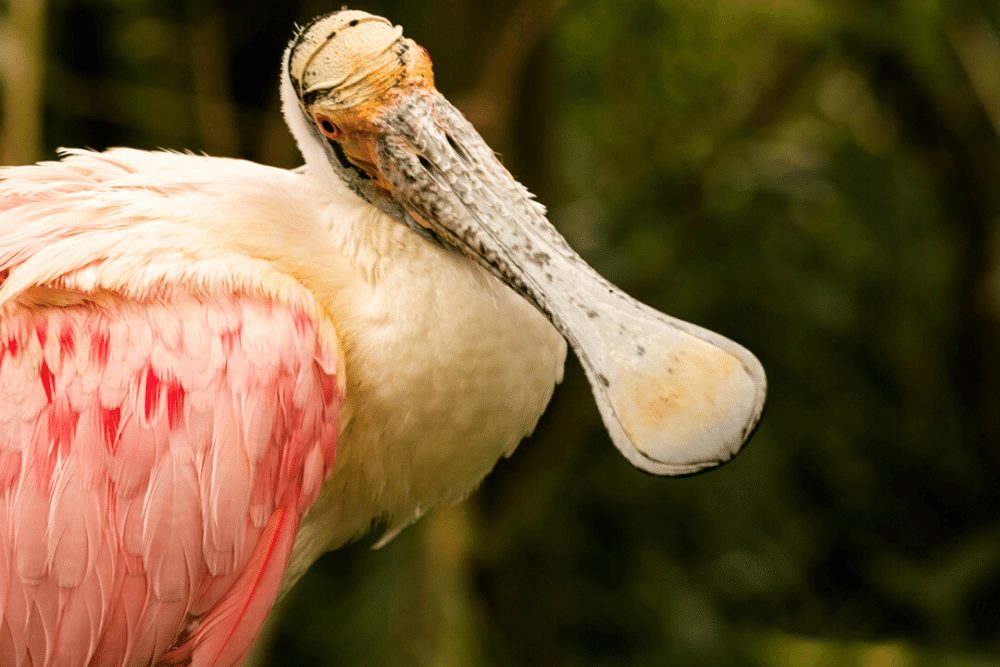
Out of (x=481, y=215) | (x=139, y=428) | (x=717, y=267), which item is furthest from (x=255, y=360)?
(x=717, y=267)

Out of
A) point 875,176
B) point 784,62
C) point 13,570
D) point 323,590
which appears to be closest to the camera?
point 13,570

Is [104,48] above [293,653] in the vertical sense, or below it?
above

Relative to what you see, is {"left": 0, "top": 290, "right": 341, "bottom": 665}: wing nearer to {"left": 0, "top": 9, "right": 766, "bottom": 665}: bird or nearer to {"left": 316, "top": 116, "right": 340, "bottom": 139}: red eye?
{"left": 0, "top": 9, "right": 766, "bottom": 665}: bird

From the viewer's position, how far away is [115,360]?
5.45 feet

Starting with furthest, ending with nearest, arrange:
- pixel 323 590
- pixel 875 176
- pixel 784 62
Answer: pixel 875 176 → pixel 784 62 → pixel 323 590

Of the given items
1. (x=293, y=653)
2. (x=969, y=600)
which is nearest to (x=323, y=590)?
(x=293, y=653)

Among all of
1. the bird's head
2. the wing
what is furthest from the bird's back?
the bird's head

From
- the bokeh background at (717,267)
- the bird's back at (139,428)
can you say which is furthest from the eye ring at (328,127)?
the bokeh background at (717,267)

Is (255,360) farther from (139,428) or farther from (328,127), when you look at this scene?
(328,127)

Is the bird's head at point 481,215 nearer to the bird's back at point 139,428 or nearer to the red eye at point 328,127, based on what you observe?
the red eye at point 328,127

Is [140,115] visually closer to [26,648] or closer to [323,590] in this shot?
[323,590]

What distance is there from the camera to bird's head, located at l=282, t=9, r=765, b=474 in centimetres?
161

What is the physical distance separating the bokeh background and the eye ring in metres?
1.17

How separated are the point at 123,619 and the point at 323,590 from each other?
1579mm
